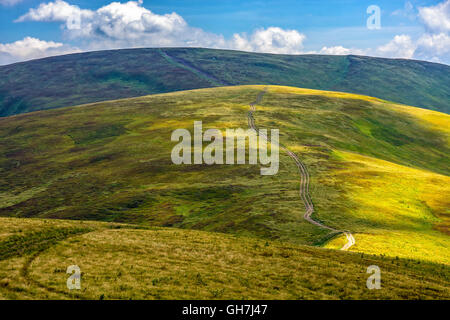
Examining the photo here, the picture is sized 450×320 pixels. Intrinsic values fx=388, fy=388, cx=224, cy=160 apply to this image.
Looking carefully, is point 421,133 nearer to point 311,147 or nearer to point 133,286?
point 311,147

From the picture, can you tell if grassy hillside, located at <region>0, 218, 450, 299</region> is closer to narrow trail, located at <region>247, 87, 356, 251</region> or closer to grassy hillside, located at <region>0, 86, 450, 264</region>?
narrow trail, located at <region>247, 87, 356, 251</region>

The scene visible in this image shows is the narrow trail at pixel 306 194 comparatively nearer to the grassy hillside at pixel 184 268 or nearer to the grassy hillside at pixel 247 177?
the grassy hillside at pixel 247 177

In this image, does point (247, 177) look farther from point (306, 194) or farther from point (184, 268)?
point (184, 268)

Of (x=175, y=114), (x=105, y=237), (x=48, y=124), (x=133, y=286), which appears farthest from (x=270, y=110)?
(x=133, y=286)

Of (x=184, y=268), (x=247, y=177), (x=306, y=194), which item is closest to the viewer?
(x=184, y=268)

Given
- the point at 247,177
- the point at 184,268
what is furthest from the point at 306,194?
the point at 184,268
